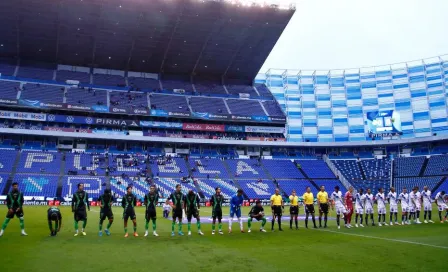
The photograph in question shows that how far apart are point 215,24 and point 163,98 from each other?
16.9 m

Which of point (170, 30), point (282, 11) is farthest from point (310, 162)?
point (170, 30)

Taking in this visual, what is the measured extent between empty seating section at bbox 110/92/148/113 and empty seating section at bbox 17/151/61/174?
1224 cm

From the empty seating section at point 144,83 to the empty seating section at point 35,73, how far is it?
13152mm

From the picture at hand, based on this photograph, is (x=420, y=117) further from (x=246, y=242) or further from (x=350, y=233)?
(x=246, y=242)

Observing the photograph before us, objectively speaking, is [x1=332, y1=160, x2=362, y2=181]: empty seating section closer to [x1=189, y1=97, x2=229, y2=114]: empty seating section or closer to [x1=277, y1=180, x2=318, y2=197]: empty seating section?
[x1=277, y1=180, x2=318, y2=197]: empty seating section

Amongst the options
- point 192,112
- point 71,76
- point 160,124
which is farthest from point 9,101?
point 192,112

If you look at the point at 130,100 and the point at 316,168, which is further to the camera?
the point at 316,168

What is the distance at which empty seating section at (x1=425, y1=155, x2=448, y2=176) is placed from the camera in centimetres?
5562

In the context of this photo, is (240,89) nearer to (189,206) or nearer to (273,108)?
(273,108)

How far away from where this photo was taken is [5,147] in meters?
51.4

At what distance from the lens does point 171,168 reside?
178 ft

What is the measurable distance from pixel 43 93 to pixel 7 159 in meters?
12.0

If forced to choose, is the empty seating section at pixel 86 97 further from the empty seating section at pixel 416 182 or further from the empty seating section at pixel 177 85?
the empty seating section at pixel 416 182

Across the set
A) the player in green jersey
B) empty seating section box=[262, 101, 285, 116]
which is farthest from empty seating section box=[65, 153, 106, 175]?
the player in green jersey
